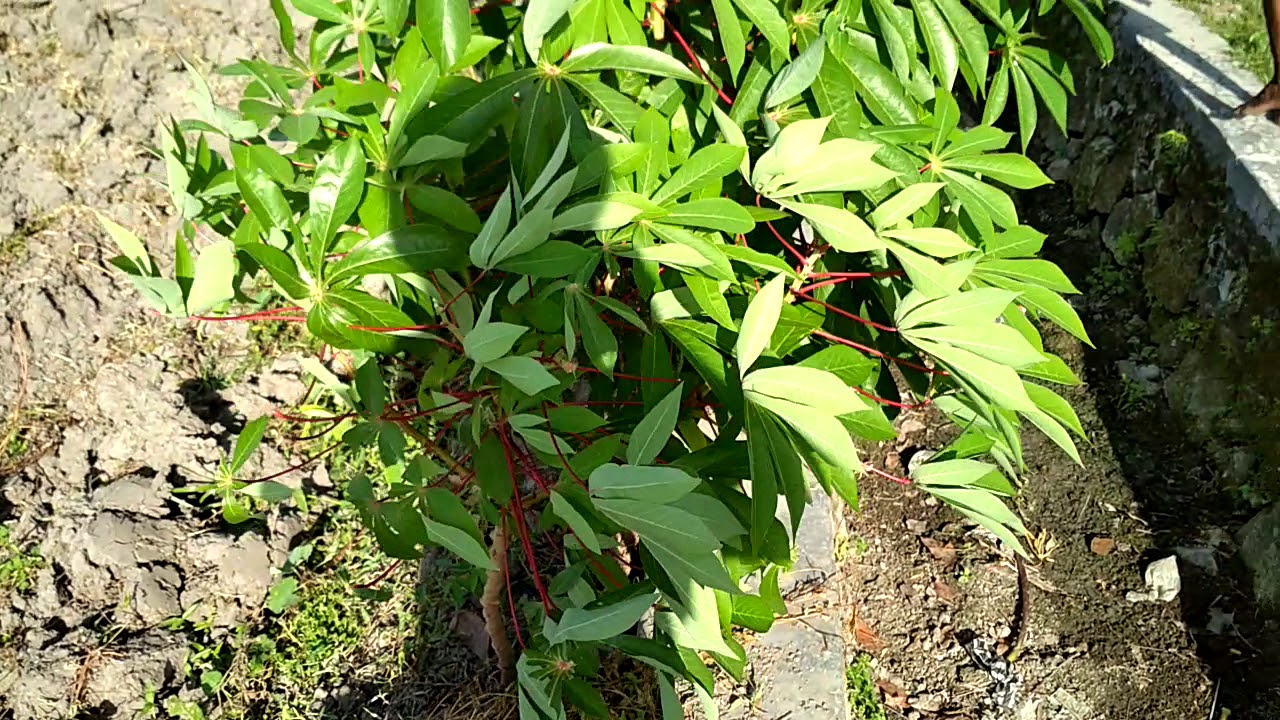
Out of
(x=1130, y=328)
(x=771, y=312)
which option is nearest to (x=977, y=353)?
(x=771, y=312)

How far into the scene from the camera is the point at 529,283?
2.83ft

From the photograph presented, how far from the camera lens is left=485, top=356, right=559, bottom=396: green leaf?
77cm

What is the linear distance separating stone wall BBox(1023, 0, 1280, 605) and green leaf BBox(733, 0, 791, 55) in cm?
179

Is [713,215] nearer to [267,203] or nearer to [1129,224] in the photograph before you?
[267,203]

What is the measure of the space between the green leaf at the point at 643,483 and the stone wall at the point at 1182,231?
200 centimetres

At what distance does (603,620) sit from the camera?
0.88m

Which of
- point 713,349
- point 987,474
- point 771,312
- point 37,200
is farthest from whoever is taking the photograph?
point 37,200

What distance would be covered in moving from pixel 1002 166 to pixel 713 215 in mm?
442

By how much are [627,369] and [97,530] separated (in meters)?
1.42

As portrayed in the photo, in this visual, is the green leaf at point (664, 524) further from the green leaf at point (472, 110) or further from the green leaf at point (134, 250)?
the green leaf at point (134, 250)

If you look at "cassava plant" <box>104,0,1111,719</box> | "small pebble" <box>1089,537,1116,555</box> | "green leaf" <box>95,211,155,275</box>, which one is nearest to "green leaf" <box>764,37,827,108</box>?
"cassava plant" <box>104,0,1111,719</box>

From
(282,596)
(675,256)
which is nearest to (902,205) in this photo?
(675,256)

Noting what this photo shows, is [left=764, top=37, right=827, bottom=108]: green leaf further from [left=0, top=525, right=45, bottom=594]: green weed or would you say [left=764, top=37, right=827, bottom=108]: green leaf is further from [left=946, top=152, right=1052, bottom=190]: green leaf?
[left=0, top=525, right=45, bottom=594]: green weed

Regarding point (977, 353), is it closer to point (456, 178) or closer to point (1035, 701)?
point (456, 178)
